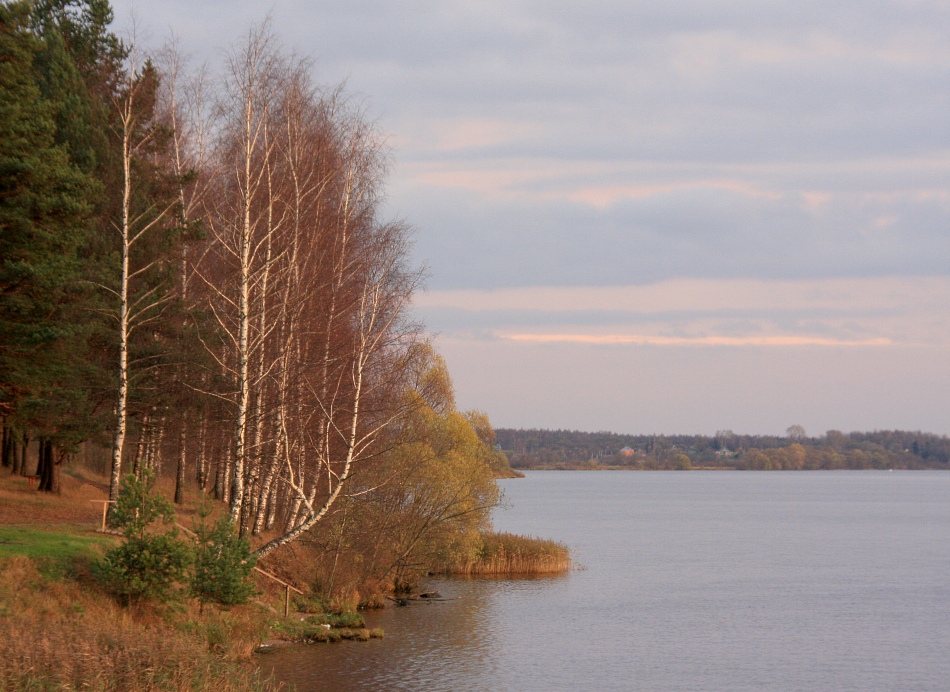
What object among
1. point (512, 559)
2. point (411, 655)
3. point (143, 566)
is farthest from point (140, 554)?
point (512, 559)

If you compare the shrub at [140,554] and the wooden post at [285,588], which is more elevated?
the shrub at [140,554]

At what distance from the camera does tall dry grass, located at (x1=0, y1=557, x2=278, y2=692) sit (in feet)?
54.9

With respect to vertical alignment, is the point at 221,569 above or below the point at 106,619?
above

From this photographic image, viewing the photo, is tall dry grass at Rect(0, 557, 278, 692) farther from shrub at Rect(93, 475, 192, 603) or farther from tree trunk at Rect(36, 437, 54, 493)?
tree trunk at Rect(36, 437, 54, 493)

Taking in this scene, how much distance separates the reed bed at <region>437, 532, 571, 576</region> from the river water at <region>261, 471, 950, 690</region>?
1.43m

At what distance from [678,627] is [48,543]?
2412 cm

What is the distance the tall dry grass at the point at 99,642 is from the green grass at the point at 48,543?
748 mm

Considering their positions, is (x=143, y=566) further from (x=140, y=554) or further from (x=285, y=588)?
(x=285, y=588)

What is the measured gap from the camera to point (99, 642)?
18641 mm

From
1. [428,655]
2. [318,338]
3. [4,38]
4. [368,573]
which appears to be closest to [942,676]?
[428,655]

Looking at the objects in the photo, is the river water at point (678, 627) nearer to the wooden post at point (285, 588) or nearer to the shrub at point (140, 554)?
the wooden post at point (285, 588)

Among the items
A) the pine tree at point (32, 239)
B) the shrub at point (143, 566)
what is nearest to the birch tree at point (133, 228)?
the pine tree at point (32, 239)

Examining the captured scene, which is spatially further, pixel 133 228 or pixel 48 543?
pixel 133 228

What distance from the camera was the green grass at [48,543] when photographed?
24.7 m
